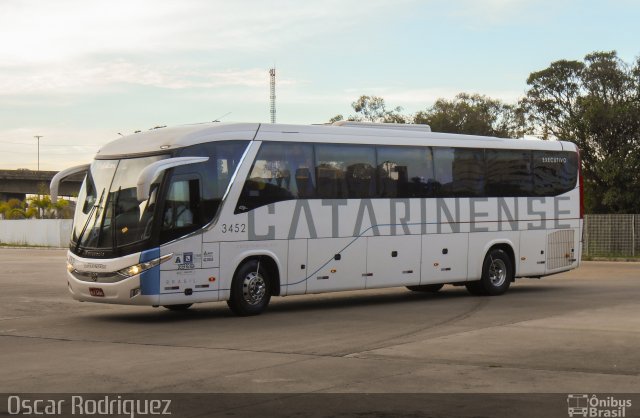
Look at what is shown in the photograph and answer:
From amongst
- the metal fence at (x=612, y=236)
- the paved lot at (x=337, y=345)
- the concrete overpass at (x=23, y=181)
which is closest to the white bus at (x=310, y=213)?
the paved lot at (x=337, y=345)

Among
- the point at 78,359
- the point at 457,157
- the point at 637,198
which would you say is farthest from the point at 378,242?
the point at 637,198

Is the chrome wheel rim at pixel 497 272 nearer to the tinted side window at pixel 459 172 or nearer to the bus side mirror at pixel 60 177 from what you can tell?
the tinted side window at pixel 459 172

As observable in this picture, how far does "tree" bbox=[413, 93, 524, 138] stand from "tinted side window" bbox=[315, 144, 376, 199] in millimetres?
61502

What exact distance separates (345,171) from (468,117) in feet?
214

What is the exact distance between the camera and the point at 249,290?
17.7m

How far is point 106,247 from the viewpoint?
54.9ft

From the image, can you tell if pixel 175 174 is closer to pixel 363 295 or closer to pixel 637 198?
pixel 363 295

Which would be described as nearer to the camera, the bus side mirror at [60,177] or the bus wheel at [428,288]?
the bus side mirror at [60,177]

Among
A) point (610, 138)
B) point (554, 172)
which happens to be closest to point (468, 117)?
point (610, 138)

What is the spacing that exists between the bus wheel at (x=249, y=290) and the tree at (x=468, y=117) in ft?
209

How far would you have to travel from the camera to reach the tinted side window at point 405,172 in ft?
65.3

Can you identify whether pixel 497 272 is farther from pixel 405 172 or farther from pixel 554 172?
pixel 405 172

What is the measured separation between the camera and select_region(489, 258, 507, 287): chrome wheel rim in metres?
22.0

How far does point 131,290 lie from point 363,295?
762 cm
